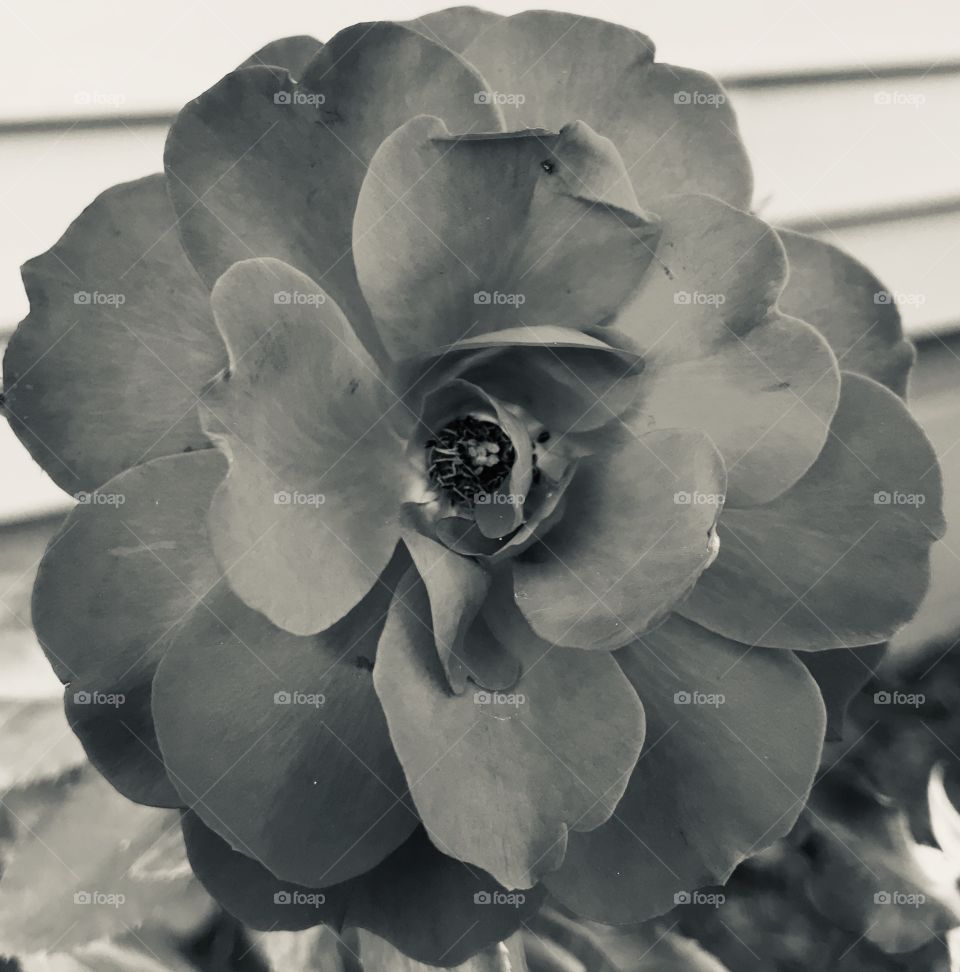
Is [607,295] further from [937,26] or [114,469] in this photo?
[937,26]

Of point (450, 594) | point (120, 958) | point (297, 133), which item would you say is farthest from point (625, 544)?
point (120, 958)

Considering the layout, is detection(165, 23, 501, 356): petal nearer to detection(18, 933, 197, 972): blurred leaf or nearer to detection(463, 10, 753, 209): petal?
detection(463, 10, 753, 209): petal

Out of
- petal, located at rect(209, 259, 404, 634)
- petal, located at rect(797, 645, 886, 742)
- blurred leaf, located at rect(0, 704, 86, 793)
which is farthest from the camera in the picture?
blurred leaf, located at rect(0, 704, 86, 793)

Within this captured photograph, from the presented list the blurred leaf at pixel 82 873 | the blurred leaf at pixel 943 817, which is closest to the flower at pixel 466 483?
the blurred leaf at pixel 82 873

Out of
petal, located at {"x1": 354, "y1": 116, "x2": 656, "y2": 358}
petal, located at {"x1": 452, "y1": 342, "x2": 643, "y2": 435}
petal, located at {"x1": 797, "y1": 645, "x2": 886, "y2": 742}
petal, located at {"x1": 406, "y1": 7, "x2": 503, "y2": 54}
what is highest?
petal, located at {"x1": 406, "y1": 7, "x2": 503, "y2": 54}

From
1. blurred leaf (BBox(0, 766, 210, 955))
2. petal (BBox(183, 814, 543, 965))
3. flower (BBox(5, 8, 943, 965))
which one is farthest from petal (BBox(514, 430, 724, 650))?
blurred leaf (BBox(0, 766, 210, 955))

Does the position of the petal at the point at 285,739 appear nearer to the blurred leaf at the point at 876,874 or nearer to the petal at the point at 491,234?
the petal at the point at 491,234

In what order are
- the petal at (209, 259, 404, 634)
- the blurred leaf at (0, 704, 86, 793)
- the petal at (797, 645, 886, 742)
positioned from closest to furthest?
the petal at (209, 259, 404, 634) → the petal at (797, 645, 886, 742) → the blurred leaf at (0, 704, 86, 793)
